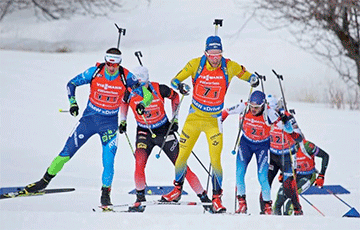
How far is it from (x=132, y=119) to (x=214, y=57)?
6.86m

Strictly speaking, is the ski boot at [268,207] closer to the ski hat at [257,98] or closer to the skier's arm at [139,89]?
the ski hat at [257,98]

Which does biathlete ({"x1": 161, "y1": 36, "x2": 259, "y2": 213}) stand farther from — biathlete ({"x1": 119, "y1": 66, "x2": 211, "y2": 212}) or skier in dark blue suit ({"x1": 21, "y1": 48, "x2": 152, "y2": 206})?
skier in dark blue suit ({"x1": 21, "y1": 48, "x2": 152, "y2": 206})

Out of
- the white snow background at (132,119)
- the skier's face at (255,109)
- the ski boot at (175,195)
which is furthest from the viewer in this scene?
the skier's face at (255,109)

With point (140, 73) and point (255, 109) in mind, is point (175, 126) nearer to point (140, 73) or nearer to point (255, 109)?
point (140, 73)

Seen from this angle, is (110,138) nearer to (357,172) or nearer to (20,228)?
(20,228)

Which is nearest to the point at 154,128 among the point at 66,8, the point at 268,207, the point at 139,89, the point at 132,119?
the point at 139,89

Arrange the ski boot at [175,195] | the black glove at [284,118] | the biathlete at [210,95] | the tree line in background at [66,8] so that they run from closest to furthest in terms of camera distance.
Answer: the biathlete at [210,95] → the ski boot at [175,195] → the black glove at [284,118] → the tree line in background at [66,8]

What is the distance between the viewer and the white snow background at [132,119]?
7848mm

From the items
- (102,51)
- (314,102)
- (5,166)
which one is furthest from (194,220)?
(102,51)

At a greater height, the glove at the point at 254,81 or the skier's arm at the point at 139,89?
the glove at the point at 254,81

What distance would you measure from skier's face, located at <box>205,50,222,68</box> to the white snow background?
1.73m

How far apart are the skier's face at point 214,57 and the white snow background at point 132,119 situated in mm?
1731

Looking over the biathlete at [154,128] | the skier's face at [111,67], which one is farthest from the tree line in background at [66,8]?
the skier's face at [111,67]

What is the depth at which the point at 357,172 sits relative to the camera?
13555 millimetres
